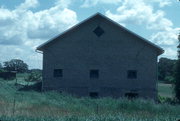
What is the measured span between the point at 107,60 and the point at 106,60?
83 millimetres

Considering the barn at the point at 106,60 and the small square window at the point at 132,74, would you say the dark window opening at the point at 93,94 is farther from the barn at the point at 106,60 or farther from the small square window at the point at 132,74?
the small square window at the point at 132,74

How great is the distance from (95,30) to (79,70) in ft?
11.8

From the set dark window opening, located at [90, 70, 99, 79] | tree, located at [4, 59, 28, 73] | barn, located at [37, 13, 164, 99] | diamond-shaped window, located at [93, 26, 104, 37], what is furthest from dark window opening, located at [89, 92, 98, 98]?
tree, located at [4, 59, 28, 73]

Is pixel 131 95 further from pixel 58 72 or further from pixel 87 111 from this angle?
pixel 87 111

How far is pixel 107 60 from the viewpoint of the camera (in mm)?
37594

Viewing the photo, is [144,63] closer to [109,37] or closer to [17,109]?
[109,37]

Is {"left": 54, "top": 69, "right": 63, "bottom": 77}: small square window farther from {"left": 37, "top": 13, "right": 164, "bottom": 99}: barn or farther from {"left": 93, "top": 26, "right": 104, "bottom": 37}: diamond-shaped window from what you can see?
{"left": 93, "top": 26, "right": 104, "bottom": 37}: diamond-shaped window

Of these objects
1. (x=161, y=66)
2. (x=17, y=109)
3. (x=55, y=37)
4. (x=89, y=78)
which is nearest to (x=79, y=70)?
(x=89, y=78)

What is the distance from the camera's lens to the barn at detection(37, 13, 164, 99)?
37.5 meters

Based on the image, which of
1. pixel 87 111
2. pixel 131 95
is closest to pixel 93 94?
pixel 131 95

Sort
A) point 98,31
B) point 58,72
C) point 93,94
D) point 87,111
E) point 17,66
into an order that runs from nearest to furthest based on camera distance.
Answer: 1. point 87,111
2. point 98,31
3. point 93,94
4. point 58,72
5. point 17,66

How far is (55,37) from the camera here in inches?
1480

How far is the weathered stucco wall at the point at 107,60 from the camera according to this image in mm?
37500

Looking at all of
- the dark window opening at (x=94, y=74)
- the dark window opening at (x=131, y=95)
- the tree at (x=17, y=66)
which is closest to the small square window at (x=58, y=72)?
the dark window opening at (x=94, y=74)
